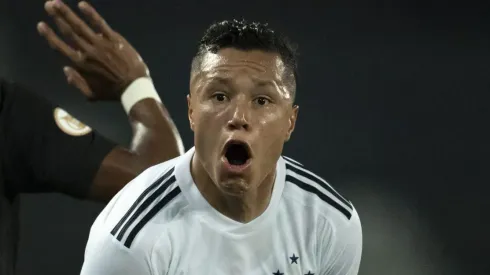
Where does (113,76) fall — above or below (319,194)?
above

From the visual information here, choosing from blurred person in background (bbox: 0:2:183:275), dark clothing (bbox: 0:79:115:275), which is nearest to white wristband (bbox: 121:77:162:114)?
blurred person in background (bbox: 0:2:183:275)

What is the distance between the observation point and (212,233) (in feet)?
2.73

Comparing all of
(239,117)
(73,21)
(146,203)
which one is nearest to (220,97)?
(239,117)

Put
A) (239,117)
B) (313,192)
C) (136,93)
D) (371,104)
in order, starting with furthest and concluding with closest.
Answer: (371,104) → (136,93) → (313,192) → (239,117)

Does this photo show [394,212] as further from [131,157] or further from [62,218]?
[131,157]

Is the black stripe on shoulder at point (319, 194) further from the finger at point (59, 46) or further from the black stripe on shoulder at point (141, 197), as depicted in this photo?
the finger at point (59, 46)

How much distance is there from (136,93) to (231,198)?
0.34 meters

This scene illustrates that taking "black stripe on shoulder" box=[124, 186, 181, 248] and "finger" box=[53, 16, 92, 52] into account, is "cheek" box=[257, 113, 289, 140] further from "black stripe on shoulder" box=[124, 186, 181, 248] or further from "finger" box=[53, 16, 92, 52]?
"finger" box=[53, 16, 92, 52]

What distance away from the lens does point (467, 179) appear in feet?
6.02

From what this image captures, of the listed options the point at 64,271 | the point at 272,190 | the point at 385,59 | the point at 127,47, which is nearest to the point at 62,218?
the point at 64,271

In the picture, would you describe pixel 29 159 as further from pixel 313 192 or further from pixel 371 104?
pixel 371 104

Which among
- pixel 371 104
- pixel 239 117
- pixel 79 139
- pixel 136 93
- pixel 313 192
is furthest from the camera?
pixel 371 104

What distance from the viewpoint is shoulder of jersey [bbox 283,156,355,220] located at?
884 mm

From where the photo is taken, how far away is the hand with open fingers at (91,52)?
1081 millimetres
